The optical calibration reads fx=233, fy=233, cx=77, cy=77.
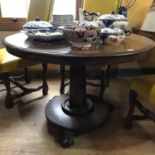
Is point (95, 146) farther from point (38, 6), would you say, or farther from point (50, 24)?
point (38, 6)

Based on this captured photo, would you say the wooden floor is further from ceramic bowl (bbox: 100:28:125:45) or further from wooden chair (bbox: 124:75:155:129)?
ceramic bowl (bbox: 100:28:125:45)

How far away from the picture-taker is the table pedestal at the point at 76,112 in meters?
1.74

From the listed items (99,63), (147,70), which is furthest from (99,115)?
(147,70)

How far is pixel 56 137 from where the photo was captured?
69.9 inches

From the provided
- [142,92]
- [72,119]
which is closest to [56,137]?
[72,119]

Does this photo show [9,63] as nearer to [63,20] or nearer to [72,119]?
[63,20]

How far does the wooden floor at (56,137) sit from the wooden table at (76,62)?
0.28ft

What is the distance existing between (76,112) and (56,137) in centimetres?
25

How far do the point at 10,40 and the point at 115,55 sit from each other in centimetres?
76

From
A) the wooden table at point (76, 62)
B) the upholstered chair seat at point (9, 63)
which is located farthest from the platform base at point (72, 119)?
the upholstered chair seat at point (9, 63)

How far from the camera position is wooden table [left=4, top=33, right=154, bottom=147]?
1279 mm


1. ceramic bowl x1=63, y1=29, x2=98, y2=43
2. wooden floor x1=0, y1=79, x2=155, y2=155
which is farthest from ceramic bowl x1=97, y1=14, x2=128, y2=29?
wooden floor x1=0, y1=79, x2=155, y2=155

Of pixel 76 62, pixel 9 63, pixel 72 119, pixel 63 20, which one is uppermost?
pixel 63 20

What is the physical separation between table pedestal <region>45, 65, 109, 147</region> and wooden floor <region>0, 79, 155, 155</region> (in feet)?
0.27
